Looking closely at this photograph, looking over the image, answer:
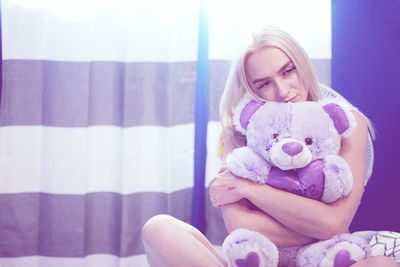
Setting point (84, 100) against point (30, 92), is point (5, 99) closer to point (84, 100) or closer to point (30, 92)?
point (30, 92)

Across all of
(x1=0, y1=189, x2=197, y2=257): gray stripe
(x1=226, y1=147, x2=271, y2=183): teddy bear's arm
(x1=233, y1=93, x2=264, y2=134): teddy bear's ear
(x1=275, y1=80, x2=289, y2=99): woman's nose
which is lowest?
(x1=0, y1=189, x2=197, y2=257): gray stripe

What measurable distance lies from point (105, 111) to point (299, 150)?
2.75 ft

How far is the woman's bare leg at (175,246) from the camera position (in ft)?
3.16

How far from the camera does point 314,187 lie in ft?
3.04

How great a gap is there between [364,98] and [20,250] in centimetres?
135

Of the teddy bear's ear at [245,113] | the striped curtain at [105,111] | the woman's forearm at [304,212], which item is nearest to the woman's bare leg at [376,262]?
the woman's forearm at [304,212]

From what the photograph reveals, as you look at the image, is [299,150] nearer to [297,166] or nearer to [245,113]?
[297,166]

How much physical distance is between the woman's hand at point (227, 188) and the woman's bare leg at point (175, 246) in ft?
0.35

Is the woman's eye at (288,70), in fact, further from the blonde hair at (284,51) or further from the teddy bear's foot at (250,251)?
the teddy bear's foot at (250,251)

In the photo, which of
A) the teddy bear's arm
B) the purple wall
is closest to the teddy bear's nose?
the teddy bear's arm

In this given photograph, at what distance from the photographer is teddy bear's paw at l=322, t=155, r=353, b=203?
91cm

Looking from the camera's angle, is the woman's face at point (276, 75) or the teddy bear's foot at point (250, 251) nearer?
the teddy bear's foot at point (250, 251)

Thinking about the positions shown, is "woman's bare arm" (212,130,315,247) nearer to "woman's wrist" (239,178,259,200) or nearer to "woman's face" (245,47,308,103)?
"woman's wrist" (239,178,259,200)

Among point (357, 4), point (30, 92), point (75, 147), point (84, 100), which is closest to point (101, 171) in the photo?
point (75, 147)
